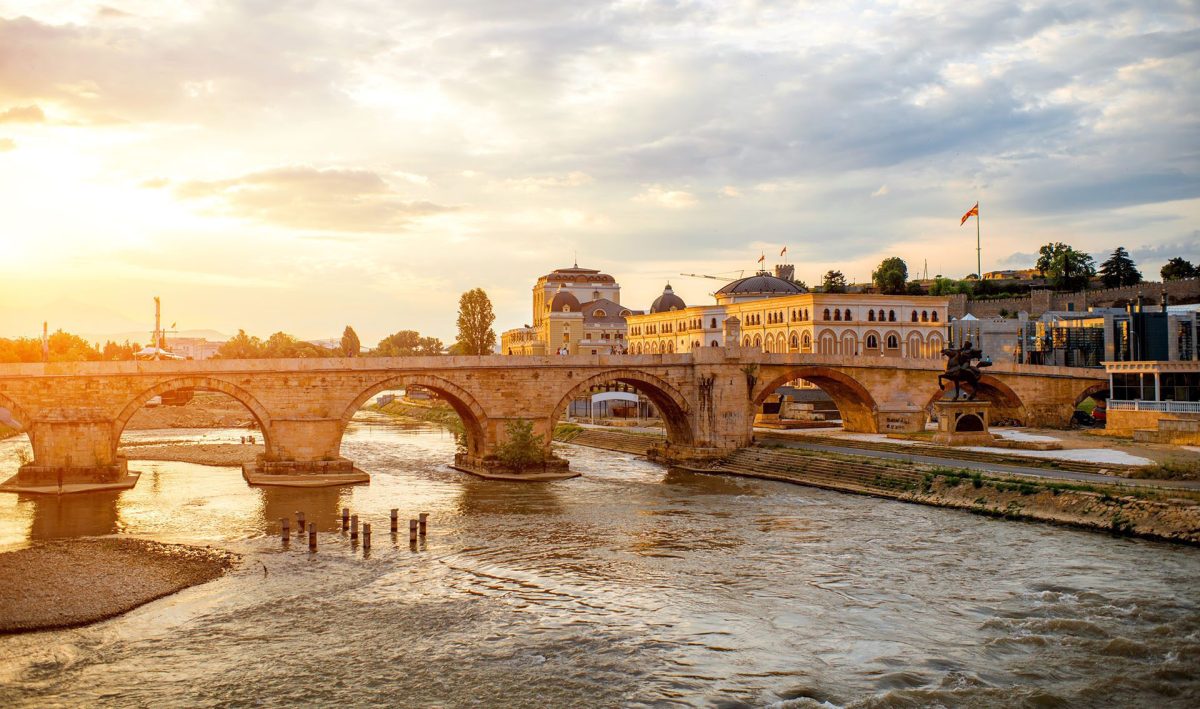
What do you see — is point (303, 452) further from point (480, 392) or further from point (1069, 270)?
point (1069, 270)

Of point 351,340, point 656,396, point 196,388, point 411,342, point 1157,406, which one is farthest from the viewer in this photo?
point 411,342

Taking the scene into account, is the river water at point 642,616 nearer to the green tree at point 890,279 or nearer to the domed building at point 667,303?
the domed building at point 667,303

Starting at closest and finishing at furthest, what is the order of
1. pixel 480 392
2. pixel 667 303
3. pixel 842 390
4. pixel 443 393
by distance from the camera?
pixel 480 392
pixel 443 393
pixel 842 390
pixel 667 303

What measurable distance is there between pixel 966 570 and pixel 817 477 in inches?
701

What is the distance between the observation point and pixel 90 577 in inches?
1097

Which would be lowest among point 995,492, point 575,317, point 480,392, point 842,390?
point 995,492

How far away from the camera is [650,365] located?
56219 millimetres

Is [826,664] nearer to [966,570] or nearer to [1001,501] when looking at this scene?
[966,570]

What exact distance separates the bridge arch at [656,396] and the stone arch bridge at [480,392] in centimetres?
9

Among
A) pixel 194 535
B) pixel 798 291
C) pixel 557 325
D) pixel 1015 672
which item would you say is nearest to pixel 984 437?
pixel 1015 672

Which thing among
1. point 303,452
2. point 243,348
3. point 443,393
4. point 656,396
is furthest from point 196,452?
point 243,348

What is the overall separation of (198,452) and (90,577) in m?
35.8

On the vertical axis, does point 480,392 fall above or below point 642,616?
above

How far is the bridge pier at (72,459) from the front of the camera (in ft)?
148
